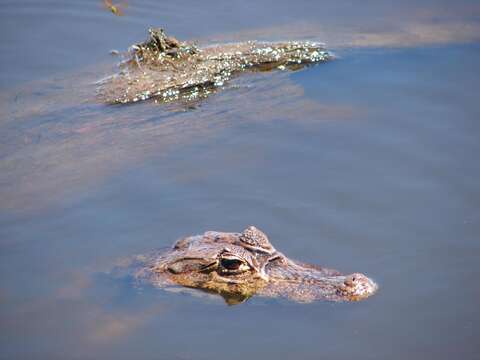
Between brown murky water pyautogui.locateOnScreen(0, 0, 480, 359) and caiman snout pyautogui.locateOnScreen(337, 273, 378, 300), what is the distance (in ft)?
0.35

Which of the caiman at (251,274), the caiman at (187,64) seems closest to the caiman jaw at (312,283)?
the caiman at (251,274)

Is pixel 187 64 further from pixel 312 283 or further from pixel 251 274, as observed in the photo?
pixel 312 283

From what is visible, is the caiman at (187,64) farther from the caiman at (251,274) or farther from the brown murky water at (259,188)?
the caiman at (251,274)

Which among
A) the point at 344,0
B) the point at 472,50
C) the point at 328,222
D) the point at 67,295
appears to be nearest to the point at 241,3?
the point at 344,0

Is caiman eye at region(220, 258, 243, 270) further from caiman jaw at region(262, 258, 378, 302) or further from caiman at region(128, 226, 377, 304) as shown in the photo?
caiman jaw at region(262, 258, 378, 302)

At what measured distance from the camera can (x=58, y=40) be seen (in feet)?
32.4

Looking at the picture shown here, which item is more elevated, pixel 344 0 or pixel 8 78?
pixel 344 0

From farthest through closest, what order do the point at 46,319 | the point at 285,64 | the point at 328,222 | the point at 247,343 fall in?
the point at 285,64
the point at 328,222
the point at 46,319
the point at 247,343

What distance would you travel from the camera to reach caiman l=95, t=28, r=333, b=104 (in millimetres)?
7973

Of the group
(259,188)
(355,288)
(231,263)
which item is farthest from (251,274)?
(259,188)

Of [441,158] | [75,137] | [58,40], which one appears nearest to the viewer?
[441,158]

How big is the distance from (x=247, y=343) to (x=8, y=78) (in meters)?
5.78

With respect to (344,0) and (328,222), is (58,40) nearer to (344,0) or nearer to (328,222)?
(344,0)

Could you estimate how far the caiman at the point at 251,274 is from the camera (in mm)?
5090
